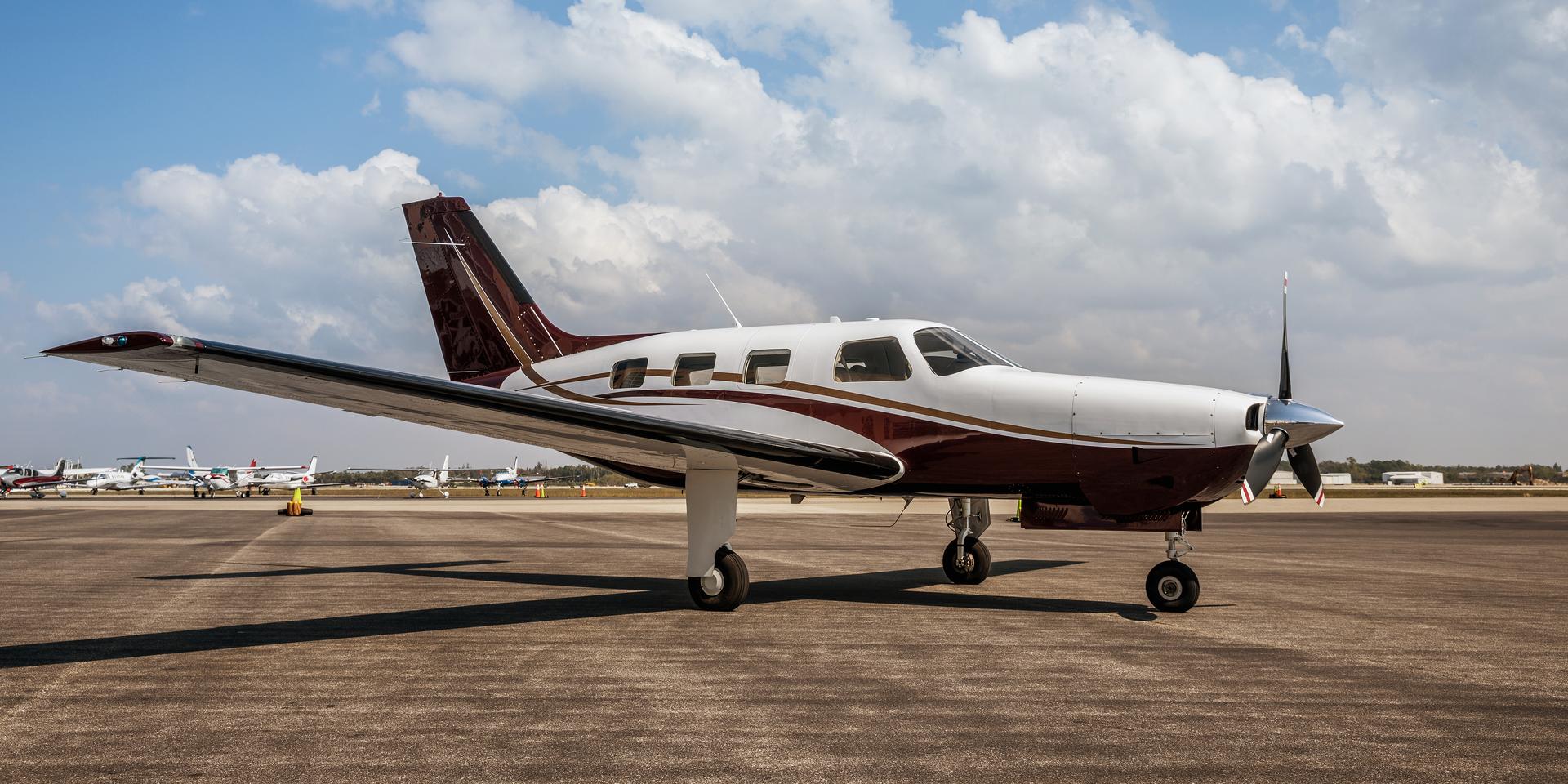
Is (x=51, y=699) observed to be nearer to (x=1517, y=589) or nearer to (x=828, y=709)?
(x=828, y=709)

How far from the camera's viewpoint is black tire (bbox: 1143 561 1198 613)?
1042 cm

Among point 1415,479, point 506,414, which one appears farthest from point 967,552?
point 1415,479

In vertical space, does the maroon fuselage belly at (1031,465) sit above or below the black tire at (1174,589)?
above

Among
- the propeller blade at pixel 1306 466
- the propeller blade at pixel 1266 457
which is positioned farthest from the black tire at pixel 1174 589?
the propeller blade at pixel 1306 466

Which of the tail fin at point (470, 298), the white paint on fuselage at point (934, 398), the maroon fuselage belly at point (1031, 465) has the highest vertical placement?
the tail fin at point (470, 298)

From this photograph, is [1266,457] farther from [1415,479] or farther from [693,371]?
[1415,479]

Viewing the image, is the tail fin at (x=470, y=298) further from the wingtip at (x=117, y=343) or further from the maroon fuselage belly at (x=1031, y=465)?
the wingtip at (x=117, y=343)

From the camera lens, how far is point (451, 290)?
15.0 metres

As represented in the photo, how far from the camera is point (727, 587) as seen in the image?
10633mm

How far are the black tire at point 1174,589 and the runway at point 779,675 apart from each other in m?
0.20

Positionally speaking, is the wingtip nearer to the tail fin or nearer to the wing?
the wing

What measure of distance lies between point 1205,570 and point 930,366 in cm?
715

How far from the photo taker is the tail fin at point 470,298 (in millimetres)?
14367

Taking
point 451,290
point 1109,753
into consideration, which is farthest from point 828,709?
point 451,290
